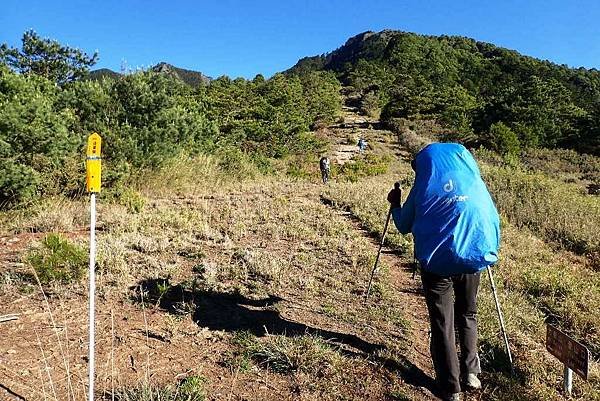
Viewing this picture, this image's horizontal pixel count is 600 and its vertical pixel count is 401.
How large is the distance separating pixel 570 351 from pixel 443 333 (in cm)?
73

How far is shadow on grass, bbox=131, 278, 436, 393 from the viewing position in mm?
3377

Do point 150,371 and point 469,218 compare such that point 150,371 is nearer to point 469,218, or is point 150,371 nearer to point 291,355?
point 291,355

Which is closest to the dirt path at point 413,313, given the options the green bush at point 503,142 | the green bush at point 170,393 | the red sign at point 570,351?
the red sign at point 570,351

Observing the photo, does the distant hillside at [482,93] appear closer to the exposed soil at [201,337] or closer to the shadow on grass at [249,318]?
the exposed soil at [201,337]

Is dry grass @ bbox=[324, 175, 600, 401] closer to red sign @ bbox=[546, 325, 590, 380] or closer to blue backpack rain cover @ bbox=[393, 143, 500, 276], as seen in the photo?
red sign @ bbox=[546, 325, 590, 380]

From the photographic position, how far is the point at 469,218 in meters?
2.82

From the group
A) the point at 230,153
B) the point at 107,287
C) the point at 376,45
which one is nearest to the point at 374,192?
the point at 230,153

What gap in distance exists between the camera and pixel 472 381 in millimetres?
3072

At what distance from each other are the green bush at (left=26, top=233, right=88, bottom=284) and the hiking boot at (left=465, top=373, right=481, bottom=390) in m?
3.67

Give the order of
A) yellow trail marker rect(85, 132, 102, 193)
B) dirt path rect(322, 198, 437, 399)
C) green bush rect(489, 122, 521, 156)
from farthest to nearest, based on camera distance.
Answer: green bush rect(489, 122, 521, 156) → dirt path rect(322, 198, 437, 399) → yellow trail marker rect(85, 132, 102, 193)

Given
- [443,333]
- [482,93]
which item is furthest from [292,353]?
[482,93]

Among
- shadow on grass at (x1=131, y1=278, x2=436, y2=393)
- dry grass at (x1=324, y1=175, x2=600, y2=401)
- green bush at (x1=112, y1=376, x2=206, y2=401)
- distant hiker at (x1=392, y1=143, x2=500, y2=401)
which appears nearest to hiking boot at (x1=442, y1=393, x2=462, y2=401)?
distant hiker at (x1=392, y1=143, x2=500, y2=401)

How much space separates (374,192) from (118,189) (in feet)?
21.7

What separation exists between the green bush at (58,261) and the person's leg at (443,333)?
346cm
